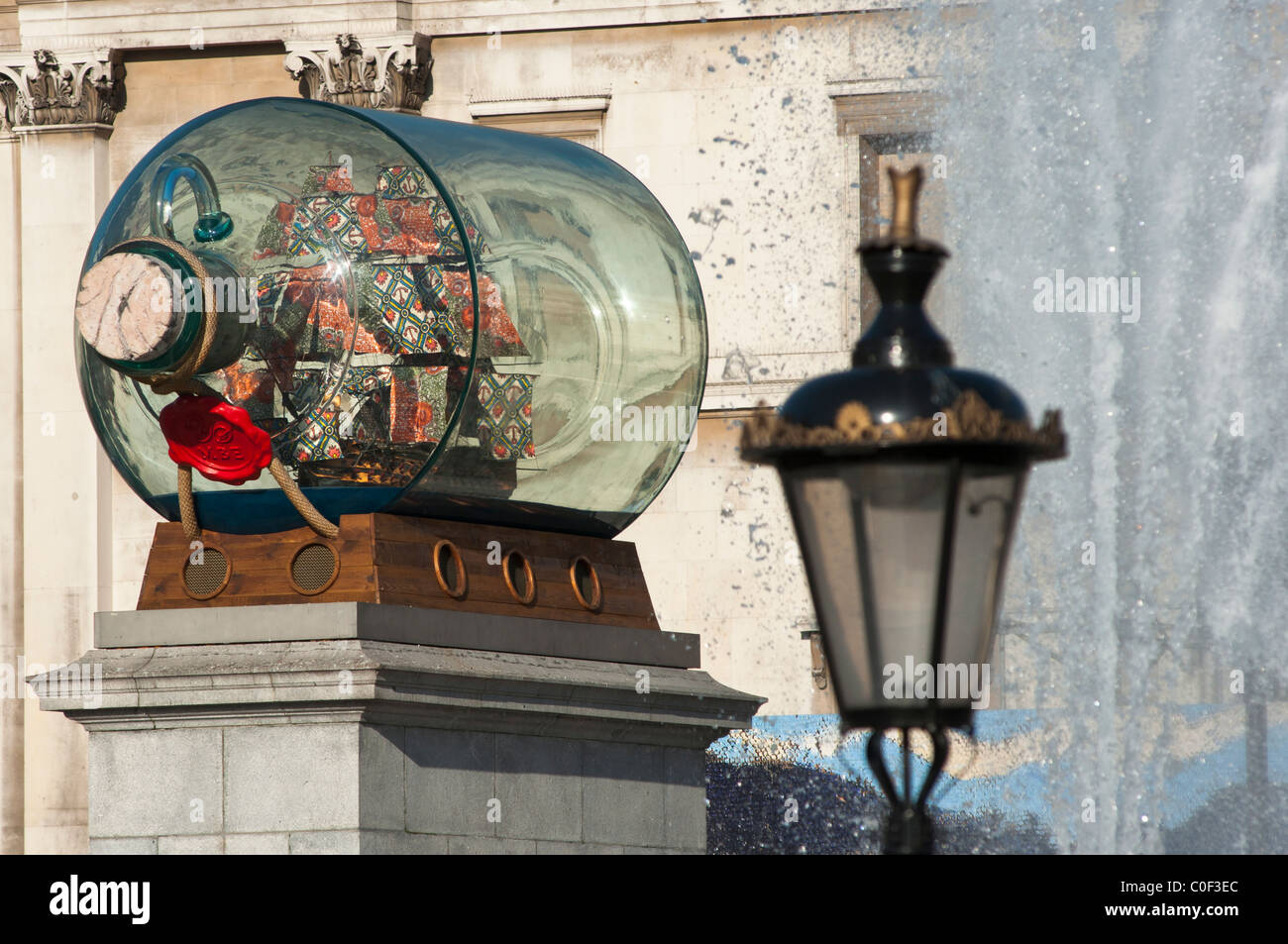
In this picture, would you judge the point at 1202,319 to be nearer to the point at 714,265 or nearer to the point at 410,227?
the point at 714,265

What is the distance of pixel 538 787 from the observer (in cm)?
963

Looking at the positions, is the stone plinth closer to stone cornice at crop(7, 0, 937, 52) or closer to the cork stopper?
the cork stopper

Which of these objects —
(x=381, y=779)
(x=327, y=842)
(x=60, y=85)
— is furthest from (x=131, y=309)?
(x=60, y=85)

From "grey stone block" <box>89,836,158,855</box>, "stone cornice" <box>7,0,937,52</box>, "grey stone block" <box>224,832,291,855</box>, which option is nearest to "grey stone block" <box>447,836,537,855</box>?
"grey stone block" <box>224,832,291,855</box>

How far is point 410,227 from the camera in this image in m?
9.33

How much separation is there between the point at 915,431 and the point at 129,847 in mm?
4738

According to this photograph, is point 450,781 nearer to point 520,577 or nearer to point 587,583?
point 520,577

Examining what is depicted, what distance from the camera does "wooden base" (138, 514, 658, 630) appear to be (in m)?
9.21

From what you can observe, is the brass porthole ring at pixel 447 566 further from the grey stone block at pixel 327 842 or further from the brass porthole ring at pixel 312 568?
the grey stone block at pixel 327 842

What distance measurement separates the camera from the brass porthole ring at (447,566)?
9.41 metres

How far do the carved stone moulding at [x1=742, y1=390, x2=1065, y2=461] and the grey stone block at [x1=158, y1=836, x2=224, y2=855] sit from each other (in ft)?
13.8
